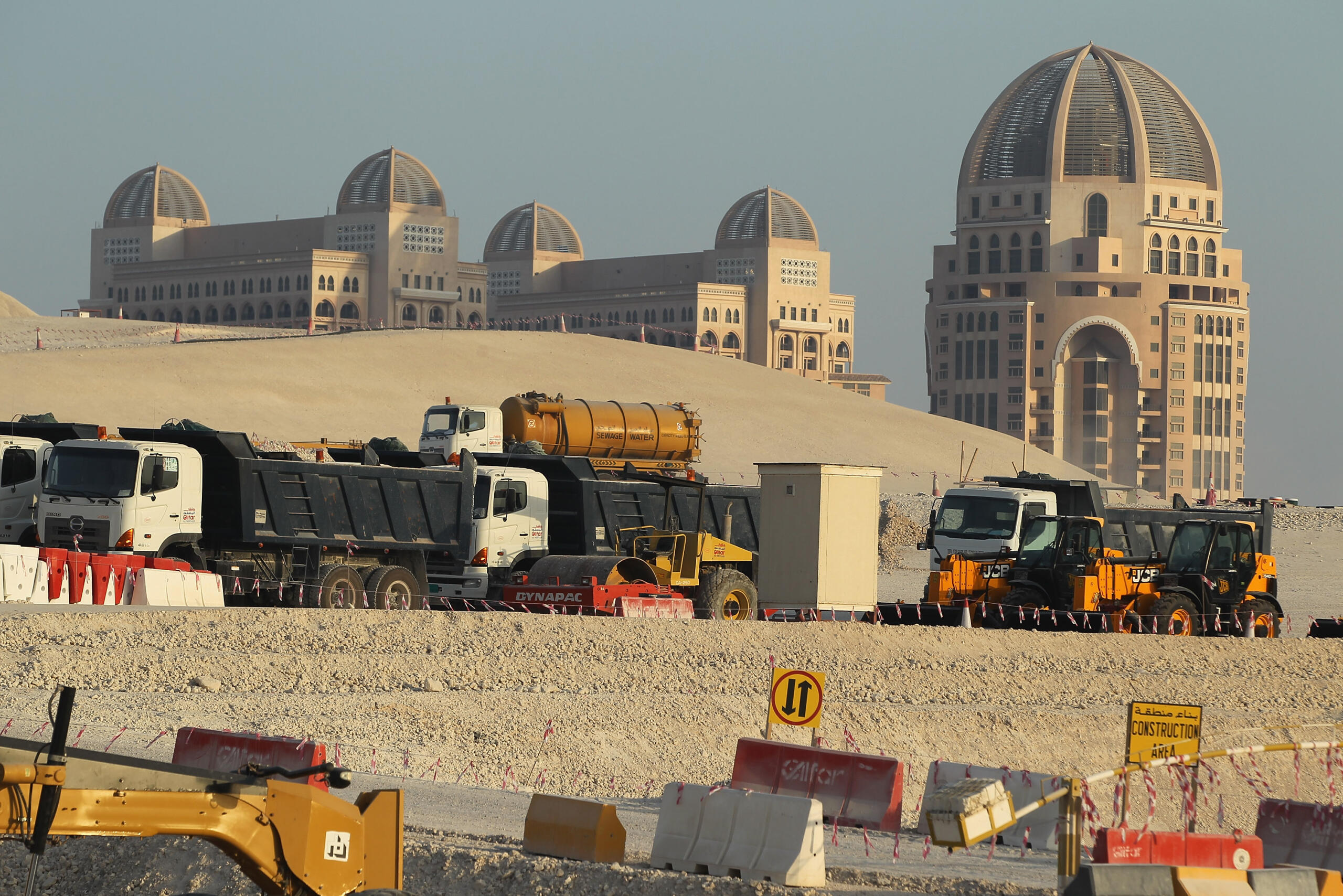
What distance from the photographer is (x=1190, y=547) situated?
27781 millimetres

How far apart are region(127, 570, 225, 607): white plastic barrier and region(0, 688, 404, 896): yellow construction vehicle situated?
16.0 meters

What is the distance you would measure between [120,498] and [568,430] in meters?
15.9

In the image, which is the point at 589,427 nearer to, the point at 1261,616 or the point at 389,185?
the point at 1261,616

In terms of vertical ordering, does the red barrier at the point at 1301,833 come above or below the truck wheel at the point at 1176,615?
below

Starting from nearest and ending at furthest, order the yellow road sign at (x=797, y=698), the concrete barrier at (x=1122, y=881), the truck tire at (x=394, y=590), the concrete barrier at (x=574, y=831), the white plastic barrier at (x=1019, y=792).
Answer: the concrete barrier at (x=1122, y=881) < the concrete barrier at (x=574, y=831) < the white plastic barrier at (x=1019, y=792) < the yellow road sign at (x=797, y=698) < the truck tire at (x=394, y=590)

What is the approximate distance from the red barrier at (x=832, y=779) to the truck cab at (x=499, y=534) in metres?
14.3

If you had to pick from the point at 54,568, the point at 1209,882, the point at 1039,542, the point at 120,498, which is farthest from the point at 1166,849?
the point at 1039,542

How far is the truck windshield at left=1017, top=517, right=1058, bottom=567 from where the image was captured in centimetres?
2788

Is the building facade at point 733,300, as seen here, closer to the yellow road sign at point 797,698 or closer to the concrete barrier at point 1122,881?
the yellow road sign at point 797,698

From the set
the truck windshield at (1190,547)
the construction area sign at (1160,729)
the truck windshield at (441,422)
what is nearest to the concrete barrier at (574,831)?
the construction area sign at (1160,729)

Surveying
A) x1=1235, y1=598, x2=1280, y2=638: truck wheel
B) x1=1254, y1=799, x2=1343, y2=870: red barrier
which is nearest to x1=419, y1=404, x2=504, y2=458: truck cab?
x1=1235, y1=598, x2=1280, y2=638: truck wheel

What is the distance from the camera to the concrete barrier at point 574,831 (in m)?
11.0

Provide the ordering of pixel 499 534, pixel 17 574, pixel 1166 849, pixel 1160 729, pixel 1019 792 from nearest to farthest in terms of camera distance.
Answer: pixel 1166 849 < pixel 1019 792 < pixel 1160 729 < pixel 17 574 < pixel 499 534

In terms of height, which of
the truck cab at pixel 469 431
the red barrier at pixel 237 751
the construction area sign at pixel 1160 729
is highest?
the truck cab at pixel 469 431
